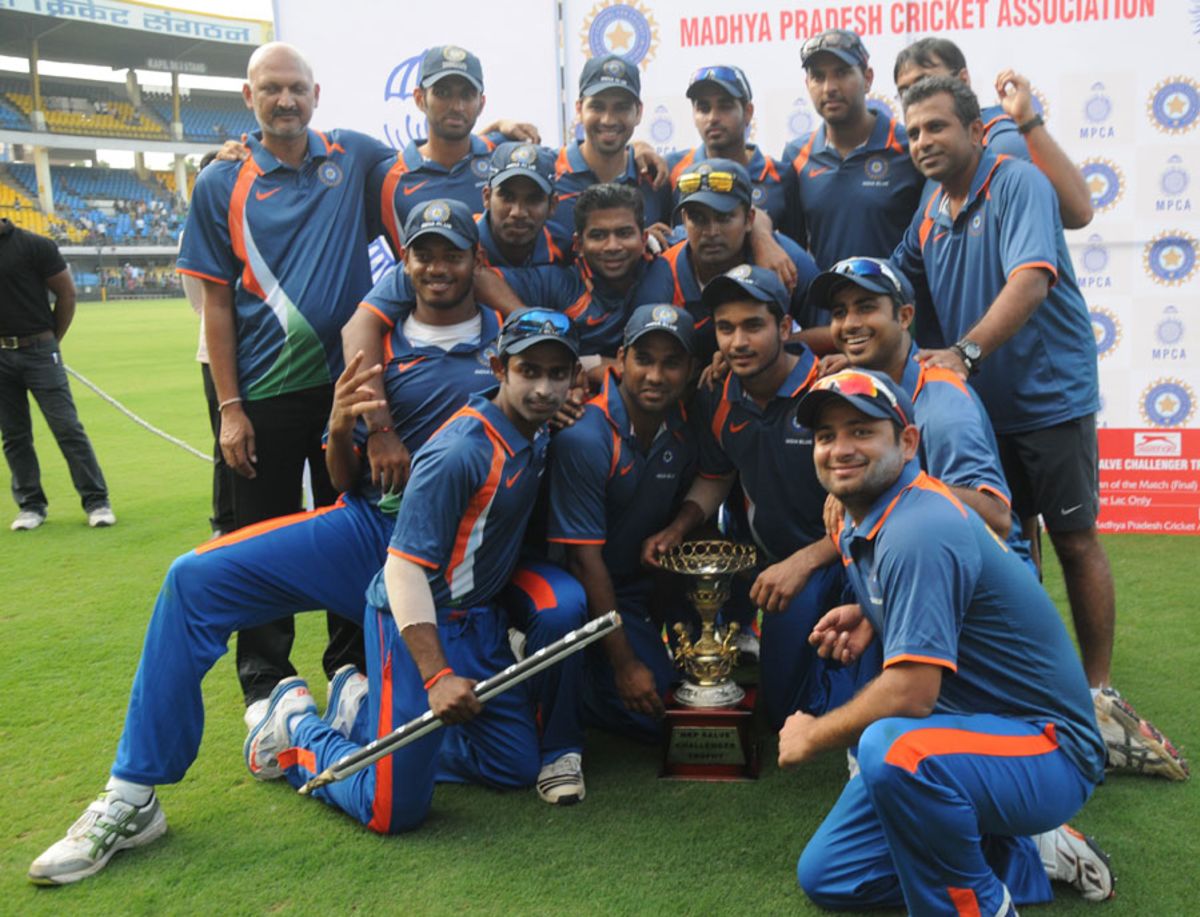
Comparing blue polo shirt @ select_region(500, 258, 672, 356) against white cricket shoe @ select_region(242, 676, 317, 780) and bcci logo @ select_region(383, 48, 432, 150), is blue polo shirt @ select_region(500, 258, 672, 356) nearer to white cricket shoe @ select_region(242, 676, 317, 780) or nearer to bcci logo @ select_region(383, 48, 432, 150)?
white cricket shoe @ select_region(242, 676, 317, 780)

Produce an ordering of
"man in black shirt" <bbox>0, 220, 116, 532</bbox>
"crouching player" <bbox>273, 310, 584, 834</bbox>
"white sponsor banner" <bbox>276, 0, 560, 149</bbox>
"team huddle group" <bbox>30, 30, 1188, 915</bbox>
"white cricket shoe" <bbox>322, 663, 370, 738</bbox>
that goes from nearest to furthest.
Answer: "team huddle group" <bbox>30, 30, 1188, 915</bbox>
"crouching player" <bbox>273, 310, 584, 834</bbox>
"white cricket shoe" <bbox>322, 663, 370, 738</bbox>
"white sponsor banner" <bbox>276, 0, 560, 149</bbox>
"man in black shirt" <bbox>0, 220, 116, 532</bbox>

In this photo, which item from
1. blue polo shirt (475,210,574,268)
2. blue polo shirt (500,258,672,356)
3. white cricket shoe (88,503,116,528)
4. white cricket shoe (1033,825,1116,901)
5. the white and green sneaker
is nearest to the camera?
white cricket shoe (1033,825,1116,901)

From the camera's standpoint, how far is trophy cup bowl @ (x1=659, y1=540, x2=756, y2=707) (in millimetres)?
4059

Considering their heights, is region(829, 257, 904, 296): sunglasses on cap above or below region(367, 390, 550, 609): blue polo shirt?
above

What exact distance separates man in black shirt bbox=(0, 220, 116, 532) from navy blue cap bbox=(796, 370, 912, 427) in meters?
7.14

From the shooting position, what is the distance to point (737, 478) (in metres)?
4.58

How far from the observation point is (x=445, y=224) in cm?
401

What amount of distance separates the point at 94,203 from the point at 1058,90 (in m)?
53.1

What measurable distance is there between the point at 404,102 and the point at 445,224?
3607 mm

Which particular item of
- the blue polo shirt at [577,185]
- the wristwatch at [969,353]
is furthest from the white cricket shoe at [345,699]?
the wristwatch at [969,353]

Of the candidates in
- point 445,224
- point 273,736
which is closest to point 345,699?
point 273,736

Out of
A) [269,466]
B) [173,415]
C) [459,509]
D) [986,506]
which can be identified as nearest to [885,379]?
[986,506]

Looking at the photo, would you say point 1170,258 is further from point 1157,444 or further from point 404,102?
point 404,102

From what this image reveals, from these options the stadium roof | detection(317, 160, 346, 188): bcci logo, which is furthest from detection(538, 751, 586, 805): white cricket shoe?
the stadium roof
